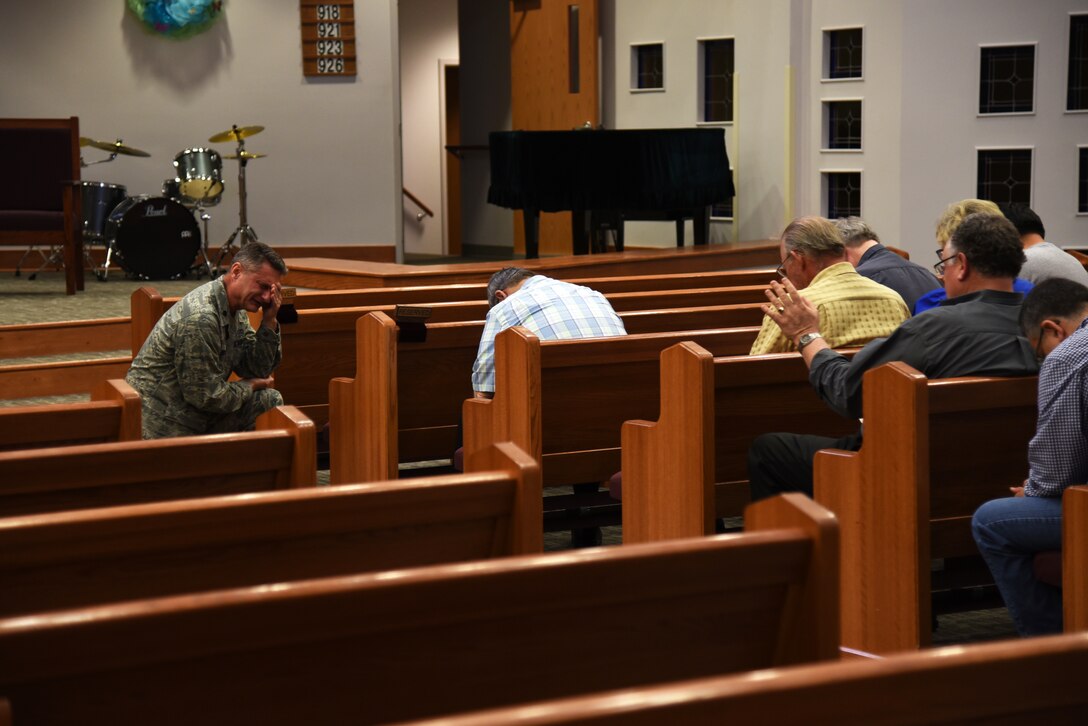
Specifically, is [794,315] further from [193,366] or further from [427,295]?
[427,295]

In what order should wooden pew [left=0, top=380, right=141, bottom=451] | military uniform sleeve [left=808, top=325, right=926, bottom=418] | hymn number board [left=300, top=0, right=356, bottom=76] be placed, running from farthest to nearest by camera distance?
hymn number board [left=300, top=0, right=356, bottom=76] → military uniform sleeve [left=808, top=325, right=926, bottom=418] → wooden pew [left=0, top=380, right=141, bottom=451]

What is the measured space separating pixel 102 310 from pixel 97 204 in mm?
2295

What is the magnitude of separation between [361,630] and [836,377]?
209 cm

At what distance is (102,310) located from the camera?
8.13 m

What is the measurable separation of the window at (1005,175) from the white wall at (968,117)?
0.08 metres

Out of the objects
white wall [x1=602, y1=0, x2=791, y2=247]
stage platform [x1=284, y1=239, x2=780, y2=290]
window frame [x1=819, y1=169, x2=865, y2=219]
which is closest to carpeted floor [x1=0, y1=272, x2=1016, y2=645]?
stage platform [x1=284, y1=239, x2=780, y2=290]

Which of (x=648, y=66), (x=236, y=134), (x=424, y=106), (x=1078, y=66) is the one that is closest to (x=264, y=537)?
(x=236, y=134)

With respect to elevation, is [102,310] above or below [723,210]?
below

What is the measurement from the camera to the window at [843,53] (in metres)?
10.8

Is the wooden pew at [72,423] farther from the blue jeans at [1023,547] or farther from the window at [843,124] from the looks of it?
the window at [843,124]

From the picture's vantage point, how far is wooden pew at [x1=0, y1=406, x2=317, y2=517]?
6.91 feet

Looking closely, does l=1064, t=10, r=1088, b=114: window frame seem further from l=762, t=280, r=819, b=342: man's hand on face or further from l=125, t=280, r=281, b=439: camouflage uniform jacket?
l=125, t=280, r=281, b=439: camouflage uniform jacket

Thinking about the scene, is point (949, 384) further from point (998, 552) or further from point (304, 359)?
point (304, 359)

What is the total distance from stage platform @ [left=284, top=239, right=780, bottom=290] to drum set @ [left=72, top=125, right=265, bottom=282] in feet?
4.98
